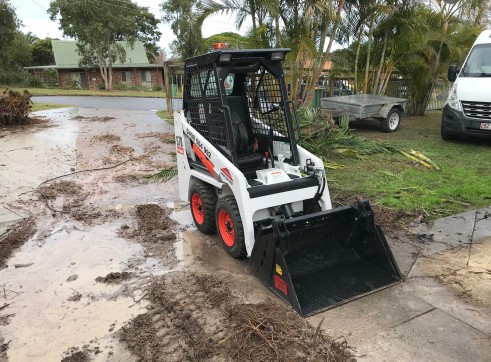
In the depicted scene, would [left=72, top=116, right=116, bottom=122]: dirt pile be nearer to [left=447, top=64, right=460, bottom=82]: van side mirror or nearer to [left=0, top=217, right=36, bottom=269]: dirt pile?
[left=0, top=217, right=36, bottom=269]: dirt pile

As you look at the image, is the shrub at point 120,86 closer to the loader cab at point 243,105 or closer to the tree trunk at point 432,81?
the tree trunk at point 432,81

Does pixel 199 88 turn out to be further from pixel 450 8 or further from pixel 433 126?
pixel 450 8

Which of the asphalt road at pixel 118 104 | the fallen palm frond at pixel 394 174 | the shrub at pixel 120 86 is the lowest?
the fallen palm frond at pixel 394 174

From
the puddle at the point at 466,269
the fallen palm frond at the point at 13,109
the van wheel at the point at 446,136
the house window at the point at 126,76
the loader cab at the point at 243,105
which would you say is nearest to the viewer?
the puddle at the point at 466,269

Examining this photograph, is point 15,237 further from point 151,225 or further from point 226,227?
point 226,227

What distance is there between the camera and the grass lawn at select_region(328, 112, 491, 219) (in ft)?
19.1

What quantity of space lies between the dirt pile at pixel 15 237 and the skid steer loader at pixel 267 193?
2.05 meters

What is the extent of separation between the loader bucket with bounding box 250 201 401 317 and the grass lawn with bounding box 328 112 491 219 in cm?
197

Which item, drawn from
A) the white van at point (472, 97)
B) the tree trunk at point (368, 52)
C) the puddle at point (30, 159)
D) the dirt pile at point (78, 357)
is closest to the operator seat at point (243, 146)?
the dirt pile at point (78, 357)

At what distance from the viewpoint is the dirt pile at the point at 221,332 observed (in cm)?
288

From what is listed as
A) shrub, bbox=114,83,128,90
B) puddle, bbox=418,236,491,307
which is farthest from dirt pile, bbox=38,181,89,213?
shrub, bbox=114,83,128,90

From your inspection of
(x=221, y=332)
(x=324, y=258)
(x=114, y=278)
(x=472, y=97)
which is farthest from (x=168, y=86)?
(x=221, y=332)

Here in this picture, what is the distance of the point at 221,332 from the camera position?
3.12 metres

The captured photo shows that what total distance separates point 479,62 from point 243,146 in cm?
765
